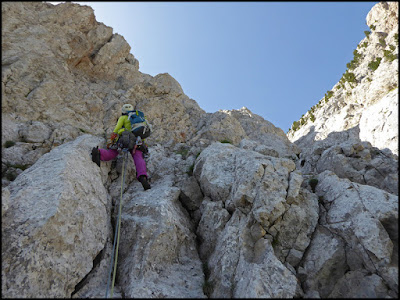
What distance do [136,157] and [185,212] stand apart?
3275 millimetres

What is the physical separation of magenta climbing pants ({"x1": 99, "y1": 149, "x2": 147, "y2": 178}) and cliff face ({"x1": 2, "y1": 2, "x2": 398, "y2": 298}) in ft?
1.89

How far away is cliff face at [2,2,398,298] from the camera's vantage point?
6.12 meters

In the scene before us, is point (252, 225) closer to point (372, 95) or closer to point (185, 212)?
point (185, 212)

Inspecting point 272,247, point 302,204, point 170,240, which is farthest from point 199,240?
point 302,204

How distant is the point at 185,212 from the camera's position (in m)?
9.55

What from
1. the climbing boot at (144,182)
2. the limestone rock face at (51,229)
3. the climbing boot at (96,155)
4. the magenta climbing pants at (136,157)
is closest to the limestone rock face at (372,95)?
the climbing boot at (144,182)

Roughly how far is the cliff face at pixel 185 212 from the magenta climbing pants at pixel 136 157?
1.89 feet

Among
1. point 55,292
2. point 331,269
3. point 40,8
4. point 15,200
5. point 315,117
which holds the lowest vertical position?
point 55,292

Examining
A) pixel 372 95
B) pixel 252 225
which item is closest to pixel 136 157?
pixel 252 225

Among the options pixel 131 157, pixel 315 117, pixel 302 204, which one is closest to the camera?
pixel 302 204

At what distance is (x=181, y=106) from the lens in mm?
19391

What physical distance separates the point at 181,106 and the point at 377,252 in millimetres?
15762

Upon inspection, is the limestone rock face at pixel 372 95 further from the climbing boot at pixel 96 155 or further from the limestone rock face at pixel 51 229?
the climbing boot at pixel 96 155

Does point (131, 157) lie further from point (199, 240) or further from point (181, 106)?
point (181, 106)
